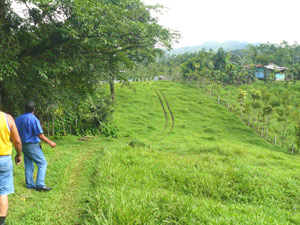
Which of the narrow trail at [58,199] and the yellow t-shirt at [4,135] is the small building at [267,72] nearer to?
the narrow trail at [58,199]

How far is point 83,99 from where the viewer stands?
447 inches

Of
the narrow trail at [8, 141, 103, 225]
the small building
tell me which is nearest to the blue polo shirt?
the narrow trail at [8, 141, 103, 225]

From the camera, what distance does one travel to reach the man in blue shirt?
5098 mm

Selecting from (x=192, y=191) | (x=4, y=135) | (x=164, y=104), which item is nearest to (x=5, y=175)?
(x=4, y=135)

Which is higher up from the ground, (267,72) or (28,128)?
(267,72)

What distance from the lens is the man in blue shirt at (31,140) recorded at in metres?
5.10

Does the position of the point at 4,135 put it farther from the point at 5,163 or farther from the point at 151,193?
the point at 151,193

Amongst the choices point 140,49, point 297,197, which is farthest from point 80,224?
point 140,49

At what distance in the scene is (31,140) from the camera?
5156mm

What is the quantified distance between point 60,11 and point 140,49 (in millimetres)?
4175

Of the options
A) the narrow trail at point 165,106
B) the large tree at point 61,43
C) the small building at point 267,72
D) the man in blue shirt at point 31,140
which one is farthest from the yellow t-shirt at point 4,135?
the small building at point 267,72

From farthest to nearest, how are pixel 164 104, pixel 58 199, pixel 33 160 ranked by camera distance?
pixel 164 104
pixel 33 160
pixel 58 199

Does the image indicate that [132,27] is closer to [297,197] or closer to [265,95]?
[297,197]

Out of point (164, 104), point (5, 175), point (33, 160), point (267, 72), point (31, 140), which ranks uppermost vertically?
point (267, 72)
